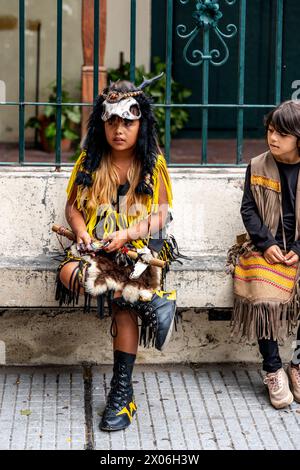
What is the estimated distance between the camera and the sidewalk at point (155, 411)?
4551 mm

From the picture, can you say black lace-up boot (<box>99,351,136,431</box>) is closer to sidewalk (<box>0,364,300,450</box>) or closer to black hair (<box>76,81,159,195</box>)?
sidewalk (<box>0,364,300,450</box>)

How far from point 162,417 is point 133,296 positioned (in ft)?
1.91

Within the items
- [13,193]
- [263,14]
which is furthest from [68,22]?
[13,193]

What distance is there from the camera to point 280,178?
495cm

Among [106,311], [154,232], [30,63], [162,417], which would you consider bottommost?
[162,417]

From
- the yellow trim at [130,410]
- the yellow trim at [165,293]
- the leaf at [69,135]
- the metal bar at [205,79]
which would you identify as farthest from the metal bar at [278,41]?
the leaf at [69,135]

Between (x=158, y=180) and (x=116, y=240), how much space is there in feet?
1.19

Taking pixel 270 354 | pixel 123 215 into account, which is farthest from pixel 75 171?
pixel 270 354

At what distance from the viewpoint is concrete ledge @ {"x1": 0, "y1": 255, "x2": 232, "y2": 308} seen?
5109 millimetres

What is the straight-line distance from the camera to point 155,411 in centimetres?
488

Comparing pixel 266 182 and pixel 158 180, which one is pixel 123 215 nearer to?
pixel 158 180

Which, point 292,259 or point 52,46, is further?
point 52,46

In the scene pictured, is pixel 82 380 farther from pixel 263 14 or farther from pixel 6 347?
pixel 263 14

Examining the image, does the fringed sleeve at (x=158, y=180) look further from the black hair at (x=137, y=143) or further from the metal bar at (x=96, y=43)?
the metal bar at (x=96, y=43)
